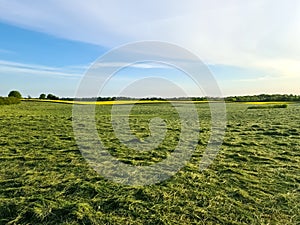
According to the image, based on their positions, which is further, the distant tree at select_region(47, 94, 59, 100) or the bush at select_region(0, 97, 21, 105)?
the distant tree at select_region(47, 94, 59, 100)

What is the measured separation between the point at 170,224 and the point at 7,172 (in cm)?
326

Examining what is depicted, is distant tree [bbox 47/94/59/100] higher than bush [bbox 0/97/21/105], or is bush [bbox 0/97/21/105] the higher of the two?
distant tree [bbox 47/94/59/100]

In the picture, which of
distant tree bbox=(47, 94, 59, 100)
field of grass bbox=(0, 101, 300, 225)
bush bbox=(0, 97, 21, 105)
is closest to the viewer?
field of grass bbox=(0, 101, 300, 225)

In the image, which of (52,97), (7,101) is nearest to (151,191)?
(7,101)

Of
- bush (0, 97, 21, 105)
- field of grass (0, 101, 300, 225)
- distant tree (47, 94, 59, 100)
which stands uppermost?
distant tree (47, 94, 59, 100)

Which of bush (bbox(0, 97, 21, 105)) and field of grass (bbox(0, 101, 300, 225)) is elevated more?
bush (bbox(0, 97, 21, 105))

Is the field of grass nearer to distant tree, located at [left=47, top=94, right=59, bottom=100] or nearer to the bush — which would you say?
the bush

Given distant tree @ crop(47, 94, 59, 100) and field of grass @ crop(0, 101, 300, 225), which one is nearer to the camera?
field of grass @ crop(0, 101, 300, 225)

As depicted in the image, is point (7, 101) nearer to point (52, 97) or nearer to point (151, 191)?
point (52, 97)

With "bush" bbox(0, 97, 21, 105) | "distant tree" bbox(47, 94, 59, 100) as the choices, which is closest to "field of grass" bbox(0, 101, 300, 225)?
"bush" bbox(0, 97, 21, 105)

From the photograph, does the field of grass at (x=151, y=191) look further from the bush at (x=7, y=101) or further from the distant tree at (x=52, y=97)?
the distant tree at (x=52, y=97)

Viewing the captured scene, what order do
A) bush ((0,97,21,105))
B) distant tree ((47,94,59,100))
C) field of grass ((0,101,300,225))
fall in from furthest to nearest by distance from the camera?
distant tree ((47,94,59,100)) → bush ((0,97,21,105)) → field of grass ((0,101,300,225))

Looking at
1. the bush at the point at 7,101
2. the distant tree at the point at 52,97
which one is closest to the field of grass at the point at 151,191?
the bush at the point at 7,101

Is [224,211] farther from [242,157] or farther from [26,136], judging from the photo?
[26,136]
